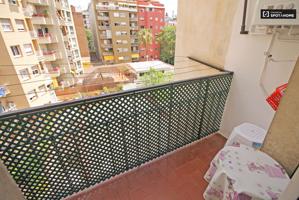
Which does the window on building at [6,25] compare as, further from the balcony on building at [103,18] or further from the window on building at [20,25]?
the balcony on building at [103,18]

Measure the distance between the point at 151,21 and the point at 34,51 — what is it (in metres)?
15.4

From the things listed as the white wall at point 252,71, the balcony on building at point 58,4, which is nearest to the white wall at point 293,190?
the white wall at point 252,71

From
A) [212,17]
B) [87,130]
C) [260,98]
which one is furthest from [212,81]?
[87,130]

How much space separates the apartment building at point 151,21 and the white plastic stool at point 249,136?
62.2ft

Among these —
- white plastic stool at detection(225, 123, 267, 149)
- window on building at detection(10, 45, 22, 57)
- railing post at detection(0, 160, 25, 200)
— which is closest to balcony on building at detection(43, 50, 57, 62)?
window on building at detection(10, 45, 22, 57)

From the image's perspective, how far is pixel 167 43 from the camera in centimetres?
1897

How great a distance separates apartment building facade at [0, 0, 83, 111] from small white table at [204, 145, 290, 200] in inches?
156

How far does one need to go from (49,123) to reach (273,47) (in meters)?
2.45

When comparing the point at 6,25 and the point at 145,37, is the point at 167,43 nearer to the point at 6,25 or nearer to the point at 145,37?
the point at 145,37

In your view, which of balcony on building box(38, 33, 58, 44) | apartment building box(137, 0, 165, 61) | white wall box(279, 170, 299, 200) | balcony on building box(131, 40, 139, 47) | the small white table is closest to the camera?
white wall box(279, 170, 299, 200)

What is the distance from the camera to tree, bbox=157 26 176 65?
1811 cm

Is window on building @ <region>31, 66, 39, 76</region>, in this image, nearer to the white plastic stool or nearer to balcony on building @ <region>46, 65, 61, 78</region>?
balcony on building @ <region>46, 65, 61, 78</region>

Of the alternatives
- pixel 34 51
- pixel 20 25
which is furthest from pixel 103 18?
pixel 20 25

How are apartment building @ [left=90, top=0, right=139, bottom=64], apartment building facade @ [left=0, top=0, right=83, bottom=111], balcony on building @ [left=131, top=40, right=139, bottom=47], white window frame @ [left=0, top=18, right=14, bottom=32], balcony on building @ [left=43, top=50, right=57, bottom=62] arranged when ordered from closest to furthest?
white window frame @ [left=0, top=18, right=14, bottom=32] → apartment building facade @ [left=0, top=0, right=83, bottom=111] → balcony on building @ [left=43, top=50, right=57, bottom=62] → apartment building @ [left=90, top=0, right=139, bottom=64] → balcony on building @ [left=131, top=40, right=139, bottom=47]
